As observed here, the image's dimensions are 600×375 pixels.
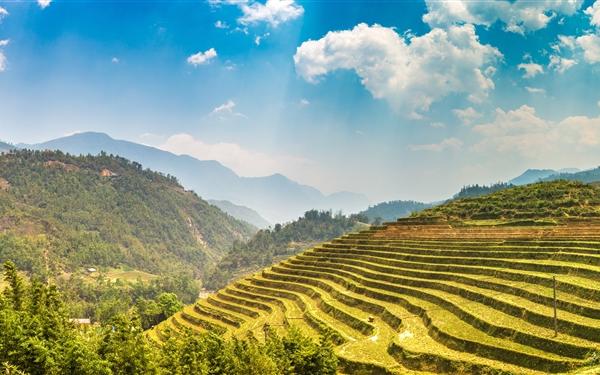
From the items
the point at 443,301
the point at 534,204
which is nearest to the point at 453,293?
the point at 443,301

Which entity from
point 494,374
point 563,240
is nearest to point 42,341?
point 494,374

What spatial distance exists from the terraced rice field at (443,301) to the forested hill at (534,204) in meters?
5.32

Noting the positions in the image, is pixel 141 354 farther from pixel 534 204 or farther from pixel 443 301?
pixel 534 204

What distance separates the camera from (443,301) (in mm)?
36125

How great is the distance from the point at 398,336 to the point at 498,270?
1239 centimetres

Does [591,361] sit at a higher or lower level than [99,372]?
higher

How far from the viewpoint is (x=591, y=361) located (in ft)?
71.7

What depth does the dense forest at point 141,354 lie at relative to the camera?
27.6 meters

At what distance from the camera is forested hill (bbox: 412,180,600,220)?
2175 inches

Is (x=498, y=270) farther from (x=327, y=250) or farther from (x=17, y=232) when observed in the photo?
(x=17, y=232)

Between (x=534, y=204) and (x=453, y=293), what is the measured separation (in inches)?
1164

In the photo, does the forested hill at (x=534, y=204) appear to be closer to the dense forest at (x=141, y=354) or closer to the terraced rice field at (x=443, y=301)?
the terraced rice field at (x=443, y=301)

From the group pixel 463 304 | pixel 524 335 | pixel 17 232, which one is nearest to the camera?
pixel 524 335

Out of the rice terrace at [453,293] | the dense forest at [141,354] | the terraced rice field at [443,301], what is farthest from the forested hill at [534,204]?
the dense forest at [141,354]
